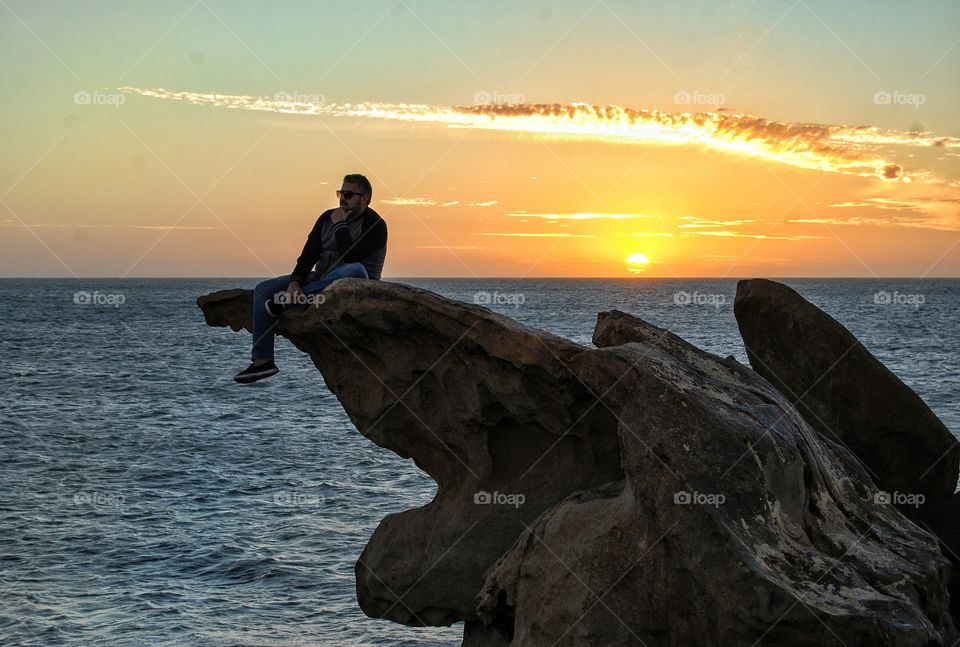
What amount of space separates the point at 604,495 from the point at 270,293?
5063 mm

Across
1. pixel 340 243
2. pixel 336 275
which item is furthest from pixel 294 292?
pixel 340 243

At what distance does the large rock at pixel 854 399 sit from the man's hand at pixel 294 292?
695 centimetres

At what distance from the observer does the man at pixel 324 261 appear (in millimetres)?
12734

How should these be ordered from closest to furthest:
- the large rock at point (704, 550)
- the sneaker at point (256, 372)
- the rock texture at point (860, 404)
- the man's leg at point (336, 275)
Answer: the large rock at point (704, 550)
the sneaker at point (256, 372)
the man's leg at point (336, 275)
the rock texture at point (860, 404)

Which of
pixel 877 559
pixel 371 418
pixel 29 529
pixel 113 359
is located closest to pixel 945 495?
pixel 877 559

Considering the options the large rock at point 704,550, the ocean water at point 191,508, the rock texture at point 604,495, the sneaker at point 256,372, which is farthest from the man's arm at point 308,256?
the ocean water at point 191,508

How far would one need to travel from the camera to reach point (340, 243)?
42.1 feet

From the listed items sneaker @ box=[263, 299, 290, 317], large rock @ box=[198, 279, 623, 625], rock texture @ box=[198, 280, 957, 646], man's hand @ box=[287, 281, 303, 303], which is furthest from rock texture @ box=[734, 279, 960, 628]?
sneaker @ box=[263, 299, 290, 317]

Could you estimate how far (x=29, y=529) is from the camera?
80.6 feet

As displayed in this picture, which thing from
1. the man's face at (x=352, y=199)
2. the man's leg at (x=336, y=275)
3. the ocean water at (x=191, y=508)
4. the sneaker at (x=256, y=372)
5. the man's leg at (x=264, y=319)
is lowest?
the ocean water at (x=191, y=508)

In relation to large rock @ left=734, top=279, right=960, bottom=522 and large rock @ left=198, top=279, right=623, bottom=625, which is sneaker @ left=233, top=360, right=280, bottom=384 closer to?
large rock @ left=198, top=279, right=623, bottom=625

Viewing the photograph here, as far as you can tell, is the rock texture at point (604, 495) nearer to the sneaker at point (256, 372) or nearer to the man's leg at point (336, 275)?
the man's leg at point (336, 275)

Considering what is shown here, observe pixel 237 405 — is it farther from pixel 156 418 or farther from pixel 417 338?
pixel 417 338

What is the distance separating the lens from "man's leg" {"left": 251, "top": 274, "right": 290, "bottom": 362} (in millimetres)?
12727
